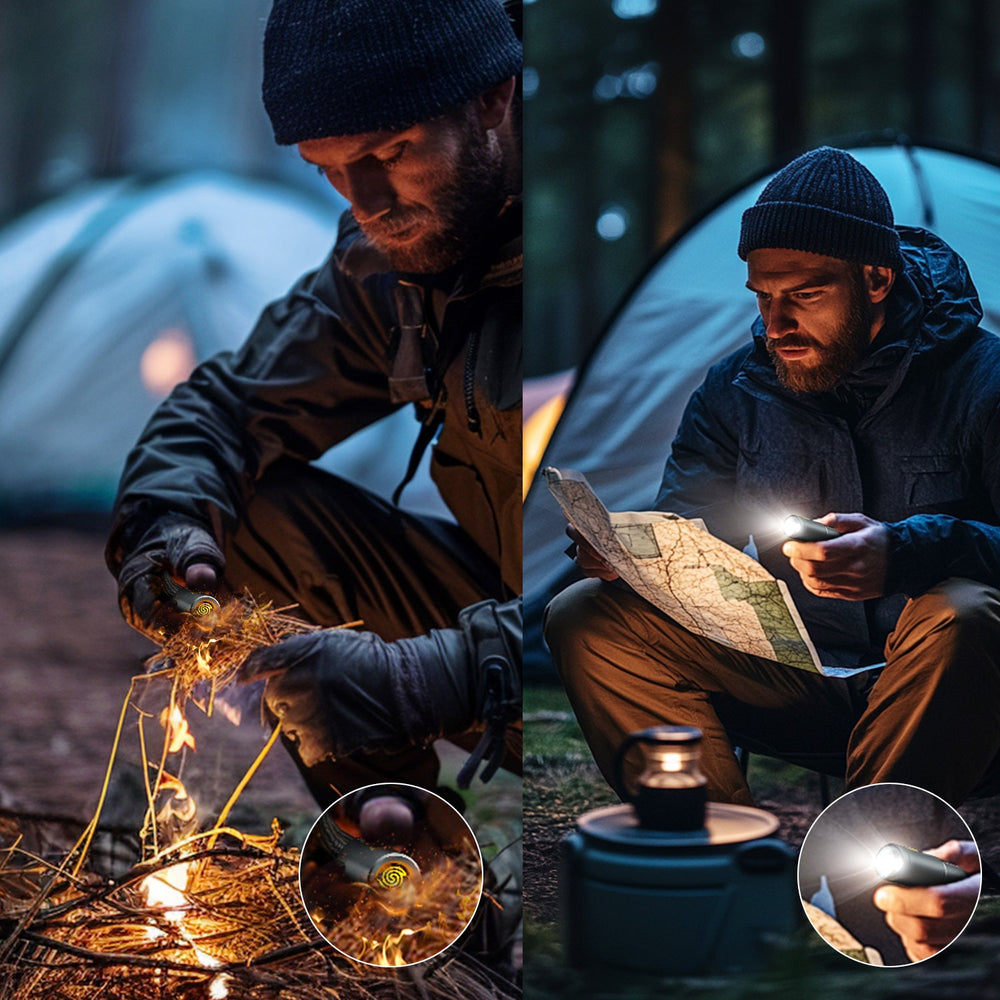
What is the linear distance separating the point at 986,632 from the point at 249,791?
5.28 feet

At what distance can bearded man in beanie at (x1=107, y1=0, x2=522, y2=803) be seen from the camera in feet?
8.34

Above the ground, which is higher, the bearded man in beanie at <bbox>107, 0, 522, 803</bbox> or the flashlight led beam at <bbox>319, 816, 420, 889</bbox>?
the bearded man in beanie at <bbox>107, 0, 522, 803</bbox>

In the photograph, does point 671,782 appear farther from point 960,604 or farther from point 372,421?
point 372,421

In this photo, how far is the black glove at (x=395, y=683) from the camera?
262 centimetres

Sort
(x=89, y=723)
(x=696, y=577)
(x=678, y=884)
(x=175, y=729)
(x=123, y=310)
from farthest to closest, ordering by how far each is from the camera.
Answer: (x=89, y=723), (x=123, y=310), (x=175, y=729), (x=696, y=577), (x=678, y=884)

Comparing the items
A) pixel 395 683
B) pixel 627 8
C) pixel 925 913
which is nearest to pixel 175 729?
pixel 395 683

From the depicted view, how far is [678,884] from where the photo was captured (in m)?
2.31

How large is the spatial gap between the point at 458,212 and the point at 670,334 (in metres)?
0.52

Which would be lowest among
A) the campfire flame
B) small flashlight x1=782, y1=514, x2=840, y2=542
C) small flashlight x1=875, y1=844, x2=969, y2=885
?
the campfire flame

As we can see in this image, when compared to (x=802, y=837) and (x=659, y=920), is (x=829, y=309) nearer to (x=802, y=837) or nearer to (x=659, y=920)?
(x=802, y=837)

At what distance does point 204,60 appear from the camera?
9.29ft

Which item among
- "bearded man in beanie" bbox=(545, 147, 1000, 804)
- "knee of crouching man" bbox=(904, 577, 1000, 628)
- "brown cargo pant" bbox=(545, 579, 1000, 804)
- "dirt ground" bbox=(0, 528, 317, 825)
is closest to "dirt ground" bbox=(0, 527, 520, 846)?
"dirt ground" bbox=(0, 528, 317, 825)

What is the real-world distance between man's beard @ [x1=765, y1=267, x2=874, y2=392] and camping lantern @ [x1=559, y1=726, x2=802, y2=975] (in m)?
0.78

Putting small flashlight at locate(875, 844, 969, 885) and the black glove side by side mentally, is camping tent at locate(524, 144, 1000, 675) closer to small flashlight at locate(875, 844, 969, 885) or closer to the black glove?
the black glove
